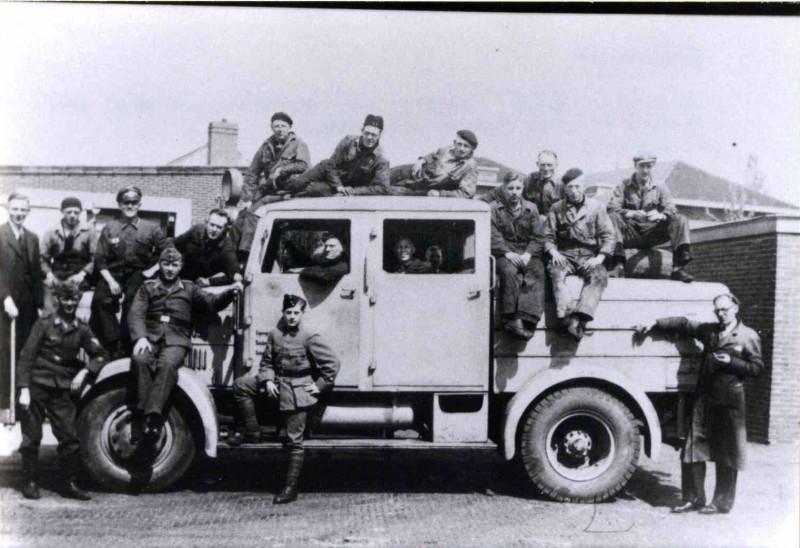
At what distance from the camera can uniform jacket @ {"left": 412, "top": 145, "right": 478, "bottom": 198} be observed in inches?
265

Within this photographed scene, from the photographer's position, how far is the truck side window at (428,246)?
19.1 feet

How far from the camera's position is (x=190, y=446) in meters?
5.78

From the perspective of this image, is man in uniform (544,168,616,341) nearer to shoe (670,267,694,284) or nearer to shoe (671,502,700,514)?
shoe (670,267,694,284)

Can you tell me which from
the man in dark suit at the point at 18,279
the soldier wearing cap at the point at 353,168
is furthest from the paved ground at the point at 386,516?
the soldier wearing cap at the point at 353,168

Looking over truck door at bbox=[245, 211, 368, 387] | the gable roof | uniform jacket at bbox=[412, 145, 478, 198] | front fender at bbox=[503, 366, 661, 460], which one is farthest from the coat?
the gable roof

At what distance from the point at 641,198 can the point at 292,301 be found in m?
3.23

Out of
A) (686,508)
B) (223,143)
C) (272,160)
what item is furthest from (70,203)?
(223,143)

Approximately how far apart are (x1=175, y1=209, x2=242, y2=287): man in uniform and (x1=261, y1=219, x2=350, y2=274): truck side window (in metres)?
0.33

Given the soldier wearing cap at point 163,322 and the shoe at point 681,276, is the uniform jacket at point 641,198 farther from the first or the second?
the soldier wearing cap at point 163,322

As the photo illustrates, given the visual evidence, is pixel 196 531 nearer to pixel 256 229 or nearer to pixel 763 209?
pixel 256 229

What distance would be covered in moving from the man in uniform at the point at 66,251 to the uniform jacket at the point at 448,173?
2.90m

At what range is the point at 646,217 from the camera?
6508 mm

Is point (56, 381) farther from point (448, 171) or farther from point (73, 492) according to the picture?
point (448, 171)

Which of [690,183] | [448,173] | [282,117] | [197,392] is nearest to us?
[197,392]
